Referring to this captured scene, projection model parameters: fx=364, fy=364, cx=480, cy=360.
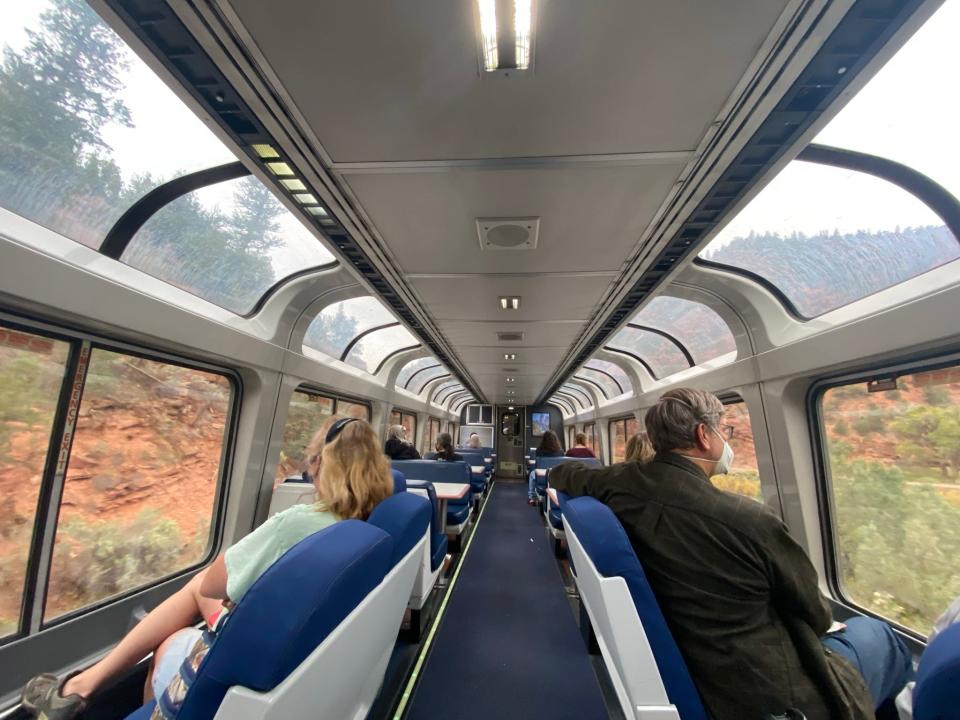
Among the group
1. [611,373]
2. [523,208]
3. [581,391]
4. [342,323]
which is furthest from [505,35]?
[581,391]

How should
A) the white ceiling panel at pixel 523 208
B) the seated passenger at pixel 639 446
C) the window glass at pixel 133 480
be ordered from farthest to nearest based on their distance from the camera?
the seated passenger at pixel 639 446 → the window glass at pixel 133 480 → the white ceiling panel at pixel 523 208

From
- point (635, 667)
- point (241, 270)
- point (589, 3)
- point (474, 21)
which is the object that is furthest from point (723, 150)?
point (241, 270)

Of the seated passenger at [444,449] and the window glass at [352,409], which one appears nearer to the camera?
the window glass at [352,409]

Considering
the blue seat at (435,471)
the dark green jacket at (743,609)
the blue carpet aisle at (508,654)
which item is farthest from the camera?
the blue seat at (435,471)

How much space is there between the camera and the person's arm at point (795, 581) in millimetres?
1403

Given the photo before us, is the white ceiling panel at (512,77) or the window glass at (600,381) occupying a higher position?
the window glass at (600,381)

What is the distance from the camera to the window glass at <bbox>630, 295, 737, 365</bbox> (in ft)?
13.8

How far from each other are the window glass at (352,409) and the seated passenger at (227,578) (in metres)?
3.76

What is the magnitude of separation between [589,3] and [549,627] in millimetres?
4520

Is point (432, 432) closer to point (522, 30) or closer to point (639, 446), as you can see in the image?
point (639, 446)

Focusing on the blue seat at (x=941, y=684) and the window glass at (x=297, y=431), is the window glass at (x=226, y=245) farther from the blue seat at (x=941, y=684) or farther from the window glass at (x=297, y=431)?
the blue seat at (x=941, y=684)

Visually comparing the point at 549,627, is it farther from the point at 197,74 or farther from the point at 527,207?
the point at 197,74

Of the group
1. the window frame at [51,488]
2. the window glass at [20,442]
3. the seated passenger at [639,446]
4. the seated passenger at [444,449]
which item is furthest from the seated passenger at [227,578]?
the seated passenger at [444,449]

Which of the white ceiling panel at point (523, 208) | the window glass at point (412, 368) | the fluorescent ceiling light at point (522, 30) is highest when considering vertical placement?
the window glass at point (412, 368)
